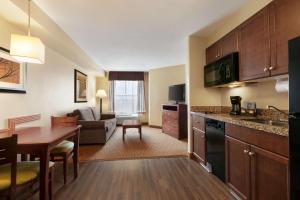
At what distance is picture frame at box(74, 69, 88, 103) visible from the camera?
4824 millimetres

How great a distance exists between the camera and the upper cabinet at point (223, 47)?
93.7 inches

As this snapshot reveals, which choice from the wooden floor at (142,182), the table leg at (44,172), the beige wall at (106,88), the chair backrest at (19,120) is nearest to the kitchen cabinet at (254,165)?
the wooden floor at (142,182)

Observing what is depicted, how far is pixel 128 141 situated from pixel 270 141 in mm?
3601

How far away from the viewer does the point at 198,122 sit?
9.48ft

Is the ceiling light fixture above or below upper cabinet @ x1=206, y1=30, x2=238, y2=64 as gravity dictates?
below

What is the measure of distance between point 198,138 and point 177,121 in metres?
1.95

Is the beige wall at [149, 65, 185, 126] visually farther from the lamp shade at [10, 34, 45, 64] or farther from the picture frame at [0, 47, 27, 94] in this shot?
the lamp shade at [10, 34, 45, 64]

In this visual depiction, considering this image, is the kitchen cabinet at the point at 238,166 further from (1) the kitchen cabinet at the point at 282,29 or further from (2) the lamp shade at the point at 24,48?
(2) the lamp shade at the point at 24,48

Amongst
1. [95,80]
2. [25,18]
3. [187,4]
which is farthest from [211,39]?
[95,80]

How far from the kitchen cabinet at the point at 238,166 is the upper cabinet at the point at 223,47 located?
1.36 metres

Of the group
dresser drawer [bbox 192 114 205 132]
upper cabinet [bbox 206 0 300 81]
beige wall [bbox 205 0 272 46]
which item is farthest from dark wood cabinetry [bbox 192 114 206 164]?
beige wall [bbox 205 0 272 46]

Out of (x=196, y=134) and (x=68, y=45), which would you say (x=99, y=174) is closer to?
(x=196, y=134)

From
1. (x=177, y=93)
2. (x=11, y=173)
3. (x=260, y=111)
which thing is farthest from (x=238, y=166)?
(x=177, y=93)

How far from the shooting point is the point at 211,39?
3180mm
